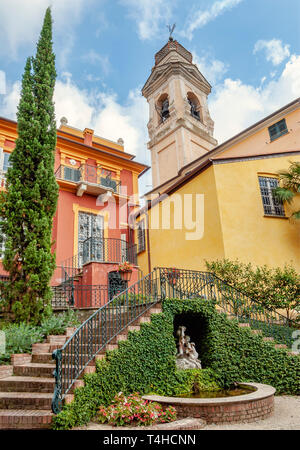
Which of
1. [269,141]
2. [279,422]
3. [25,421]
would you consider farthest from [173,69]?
[25,421]

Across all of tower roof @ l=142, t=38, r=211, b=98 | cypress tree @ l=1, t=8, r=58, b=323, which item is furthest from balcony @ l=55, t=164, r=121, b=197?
tower roof @ l=142, t=38, r=211, b=98

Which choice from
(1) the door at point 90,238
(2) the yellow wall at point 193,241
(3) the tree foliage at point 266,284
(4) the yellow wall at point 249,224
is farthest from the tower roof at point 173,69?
(3) the tree foliage at point 266,284

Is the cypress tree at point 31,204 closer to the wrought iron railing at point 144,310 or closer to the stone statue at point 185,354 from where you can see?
the wrought iron railing at point 144,310

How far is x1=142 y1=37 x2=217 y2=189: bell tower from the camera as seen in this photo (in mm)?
25547

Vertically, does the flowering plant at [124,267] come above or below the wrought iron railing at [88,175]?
below

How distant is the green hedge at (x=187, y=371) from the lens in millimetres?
6070

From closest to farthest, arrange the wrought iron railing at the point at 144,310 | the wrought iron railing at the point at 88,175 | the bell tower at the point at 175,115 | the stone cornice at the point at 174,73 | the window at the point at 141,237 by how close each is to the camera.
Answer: the wrought iron railing at the point at 144,310
the wrought iron railing at the point at 88,175
the window at the point at 141,237
the bell tower at the point at 175,115
the stone cornice at the point at 174,73

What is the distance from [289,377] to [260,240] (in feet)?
18.3

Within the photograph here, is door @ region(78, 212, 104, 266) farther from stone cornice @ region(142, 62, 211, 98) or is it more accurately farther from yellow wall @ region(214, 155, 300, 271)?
stone cornice @ region(142, 62, 211, 98)

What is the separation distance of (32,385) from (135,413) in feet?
6.55

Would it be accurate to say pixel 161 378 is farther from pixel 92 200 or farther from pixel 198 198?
pixel 92 200

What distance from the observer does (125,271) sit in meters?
11.9

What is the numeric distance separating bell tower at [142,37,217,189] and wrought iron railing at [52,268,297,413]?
54.7ft
